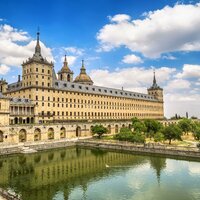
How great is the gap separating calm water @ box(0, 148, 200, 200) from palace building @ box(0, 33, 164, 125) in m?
Answer: 19.5

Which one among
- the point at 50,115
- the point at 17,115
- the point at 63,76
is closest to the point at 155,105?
the point at 63,76

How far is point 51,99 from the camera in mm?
74625

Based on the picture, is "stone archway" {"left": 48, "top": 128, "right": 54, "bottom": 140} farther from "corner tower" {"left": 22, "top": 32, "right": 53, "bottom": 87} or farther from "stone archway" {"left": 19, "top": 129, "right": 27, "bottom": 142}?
"corner tower" {"left": 22, "top": 32, "right": 53, "bottom": 87}

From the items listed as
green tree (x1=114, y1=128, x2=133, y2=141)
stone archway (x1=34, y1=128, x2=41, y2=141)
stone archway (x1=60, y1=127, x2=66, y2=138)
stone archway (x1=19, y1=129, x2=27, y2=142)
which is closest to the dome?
stone archway (x1=60, y1=127, x2=66, y2=138)

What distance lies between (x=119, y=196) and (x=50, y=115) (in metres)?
49.8

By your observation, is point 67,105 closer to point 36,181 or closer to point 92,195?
point 36,181

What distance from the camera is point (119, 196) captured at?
86.4ft

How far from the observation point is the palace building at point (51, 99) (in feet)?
216

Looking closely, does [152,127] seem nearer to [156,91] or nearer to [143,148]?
[143,148]

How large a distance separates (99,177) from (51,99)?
4459 cm

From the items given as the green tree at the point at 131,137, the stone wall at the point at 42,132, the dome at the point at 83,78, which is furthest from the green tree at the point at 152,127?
the dome at the point at 83,78

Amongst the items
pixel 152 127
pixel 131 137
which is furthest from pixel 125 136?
pixel 152 127

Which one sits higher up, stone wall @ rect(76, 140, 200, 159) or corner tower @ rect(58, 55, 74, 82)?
corner tower @ rect(58, 55, 74, 82)

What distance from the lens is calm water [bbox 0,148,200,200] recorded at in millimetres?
27094
